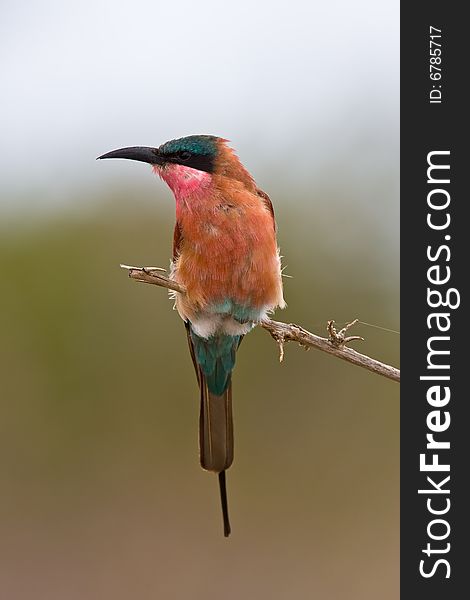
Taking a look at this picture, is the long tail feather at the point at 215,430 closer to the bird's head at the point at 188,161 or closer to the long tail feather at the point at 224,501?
the long tail feather at the point at 224,501

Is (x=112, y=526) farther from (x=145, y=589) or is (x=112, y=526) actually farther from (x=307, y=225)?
(x=307, y=225)

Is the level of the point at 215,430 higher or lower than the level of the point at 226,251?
lower

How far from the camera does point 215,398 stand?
3.12 meters

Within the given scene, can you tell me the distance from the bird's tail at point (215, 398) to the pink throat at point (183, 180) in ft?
1.49

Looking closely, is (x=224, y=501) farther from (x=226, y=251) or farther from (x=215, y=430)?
(x=226, y=251)

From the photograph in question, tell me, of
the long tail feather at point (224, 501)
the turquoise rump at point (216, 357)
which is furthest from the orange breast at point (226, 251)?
the long tail feather at point (224, 501)

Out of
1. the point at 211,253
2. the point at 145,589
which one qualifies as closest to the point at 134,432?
the point at 145,589

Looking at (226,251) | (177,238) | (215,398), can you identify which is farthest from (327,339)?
(215,398)

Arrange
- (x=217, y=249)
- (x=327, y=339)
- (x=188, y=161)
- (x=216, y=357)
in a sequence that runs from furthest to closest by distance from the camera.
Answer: (x=216, y=357) → (x=188, y=161) → (x=217, y=249) → (x=327, y=339)

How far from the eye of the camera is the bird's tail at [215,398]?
10.0 ft

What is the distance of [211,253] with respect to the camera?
2.82 m

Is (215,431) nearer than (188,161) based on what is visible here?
No

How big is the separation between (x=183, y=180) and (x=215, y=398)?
721 millimetres

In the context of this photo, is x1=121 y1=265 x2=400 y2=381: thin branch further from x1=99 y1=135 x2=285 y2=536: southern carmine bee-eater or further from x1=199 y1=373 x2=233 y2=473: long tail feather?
x1=199 y1=373 x2=233 y2=473: long tail feather
